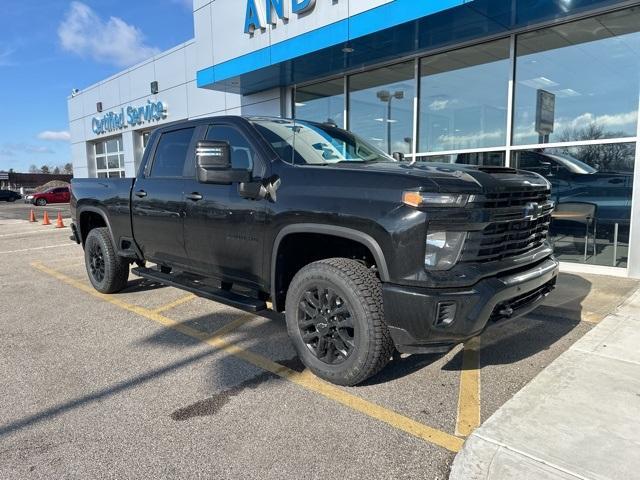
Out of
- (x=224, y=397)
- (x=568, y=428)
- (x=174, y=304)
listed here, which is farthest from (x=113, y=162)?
(x=568, y=428)

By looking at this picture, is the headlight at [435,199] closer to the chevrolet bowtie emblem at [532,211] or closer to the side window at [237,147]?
the chevrolet bowtie emblem at [532,211]

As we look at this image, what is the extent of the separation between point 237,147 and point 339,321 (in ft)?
6.12

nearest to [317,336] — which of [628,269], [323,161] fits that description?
[323,161]

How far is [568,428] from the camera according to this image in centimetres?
280

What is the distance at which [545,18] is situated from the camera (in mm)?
7344

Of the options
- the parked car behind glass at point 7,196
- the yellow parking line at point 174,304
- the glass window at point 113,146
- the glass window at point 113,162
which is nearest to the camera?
the yellow parking line at point 174,304

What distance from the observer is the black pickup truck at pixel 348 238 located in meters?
2.93

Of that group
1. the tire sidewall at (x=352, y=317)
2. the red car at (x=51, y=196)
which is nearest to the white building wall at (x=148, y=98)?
the tire sidewall at (x=352, y=317)

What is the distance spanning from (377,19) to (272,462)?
7.37 m

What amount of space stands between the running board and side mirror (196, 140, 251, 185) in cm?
101

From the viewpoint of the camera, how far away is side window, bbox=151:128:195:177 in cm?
487

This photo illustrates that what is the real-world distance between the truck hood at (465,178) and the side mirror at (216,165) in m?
0.87

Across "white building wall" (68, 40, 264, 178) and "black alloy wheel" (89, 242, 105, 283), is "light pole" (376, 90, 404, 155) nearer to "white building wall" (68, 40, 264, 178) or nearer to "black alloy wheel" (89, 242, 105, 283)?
"white building wall" (68, 40, 264, 178)

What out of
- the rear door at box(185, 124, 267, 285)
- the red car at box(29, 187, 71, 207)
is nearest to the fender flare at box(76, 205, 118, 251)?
the rear door at box(185, 124, 267, 285)
